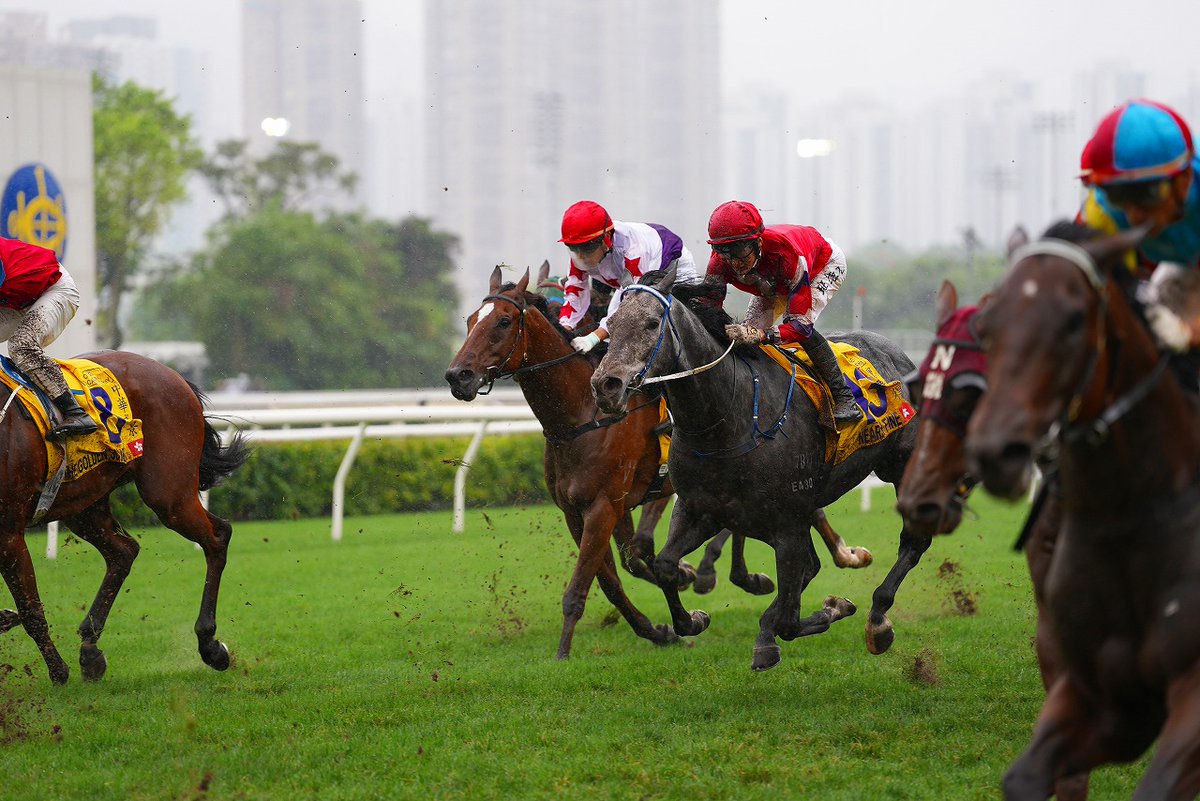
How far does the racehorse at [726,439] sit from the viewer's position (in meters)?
5.16

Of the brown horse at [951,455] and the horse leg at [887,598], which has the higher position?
the brown horse at [951,455]

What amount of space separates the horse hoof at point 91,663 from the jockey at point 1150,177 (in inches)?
181

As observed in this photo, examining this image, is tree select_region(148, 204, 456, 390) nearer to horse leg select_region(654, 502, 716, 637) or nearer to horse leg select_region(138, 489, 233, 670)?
horse leg select_region(138, 489, 233, 670)

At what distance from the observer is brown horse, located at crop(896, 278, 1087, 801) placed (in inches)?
113

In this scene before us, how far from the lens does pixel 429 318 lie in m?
34.8

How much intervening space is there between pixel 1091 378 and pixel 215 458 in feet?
16.5

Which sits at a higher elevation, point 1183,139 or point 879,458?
point 1183,139

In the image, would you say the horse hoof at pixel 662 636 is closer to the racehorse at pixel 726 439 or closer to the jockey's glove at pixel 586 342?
the racehorse at pixel 726 439

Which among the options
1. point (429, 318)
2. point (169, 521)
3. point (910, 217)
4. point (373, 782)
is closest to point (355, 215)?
point (429, 318)

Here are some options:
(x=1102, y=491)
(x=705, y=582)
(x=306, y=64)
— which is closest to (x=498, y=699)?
A: (x=705, y=582)

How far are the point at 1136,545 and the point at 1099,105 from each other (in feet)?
185

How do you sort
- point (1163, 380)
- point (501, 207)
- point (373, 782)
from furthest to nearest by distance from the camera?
point (501, 207) < point (373, 782) < point (1163, 380)

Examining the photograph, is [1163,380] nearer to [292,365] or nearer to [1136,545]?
[1136,545]

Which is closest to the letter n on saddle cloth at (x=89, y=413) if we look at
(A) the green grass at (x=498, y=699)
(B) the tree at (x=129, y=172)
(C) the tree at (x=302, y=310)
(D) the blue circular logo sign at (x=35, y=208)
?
(A) the green grass at (x=498, y=699)
